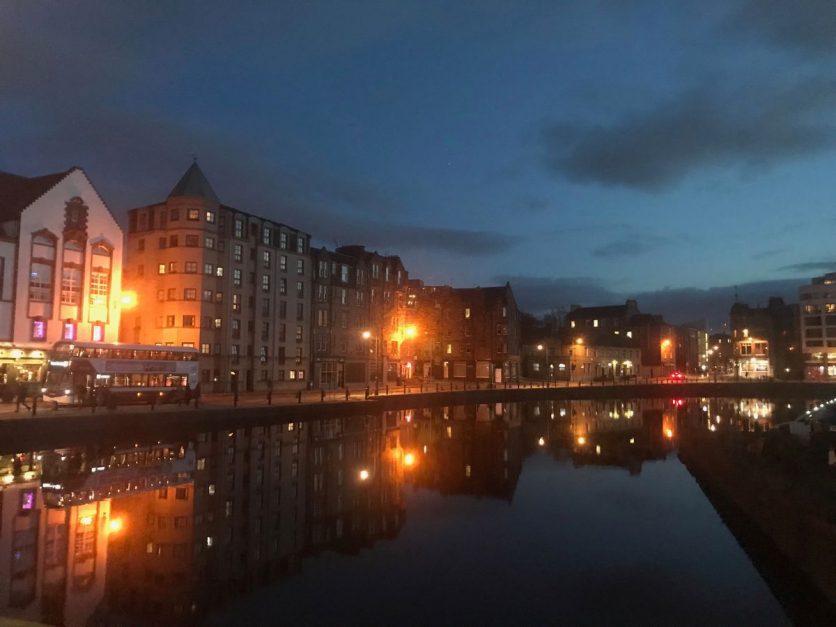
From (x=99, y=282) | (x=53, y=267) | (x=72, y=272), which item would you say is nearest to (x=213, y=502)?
(x=53, y=267)

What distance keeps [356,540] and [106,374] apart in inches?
1273

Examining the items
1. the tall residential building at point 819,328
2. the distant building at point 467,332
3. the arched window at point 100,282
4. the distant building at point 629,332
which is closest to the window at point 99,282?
the arched window at point 100,282

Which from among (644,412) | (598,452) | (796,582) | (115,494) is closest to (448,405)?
(644,412)

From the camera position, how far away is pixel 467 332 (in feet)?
360

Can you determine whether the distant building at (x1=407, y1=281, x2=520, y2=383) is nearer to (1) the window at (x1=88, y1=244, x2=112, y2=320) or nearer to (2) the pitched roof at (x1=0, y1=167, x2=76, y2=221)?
(1) the window at (x1=88, y1=244, x2=112, y2=320)

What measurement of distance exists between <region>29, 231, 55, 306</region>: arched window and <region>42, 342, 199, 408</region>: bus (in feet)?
36.6

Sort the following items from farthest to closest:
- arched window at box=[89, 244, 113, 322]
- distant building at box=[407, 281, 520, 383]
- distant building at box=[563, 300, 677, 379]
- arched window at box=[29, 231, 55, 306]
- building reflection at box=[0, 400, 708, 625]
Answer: distant building at box=[563, 300, 677, 379]
distant building at box=[407, 281, 520, 383]
arched window at box=[89, 244, 113, 322]
arched window at box=[29, 231, 55, 306]
building reflection at box=[0, 400, 708, 625]

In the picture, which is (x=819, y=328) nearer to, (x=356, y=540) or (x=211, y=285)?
(x=211, y=285)

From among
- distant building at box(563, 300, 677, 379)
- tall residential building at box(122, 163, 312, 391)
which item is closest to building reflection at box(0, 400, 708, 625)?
tall residential building at box(122, 163, 312, 391)

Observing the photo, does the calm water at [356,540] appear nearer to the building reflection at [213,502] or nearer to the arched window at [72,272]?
the building reflection at [213,502]

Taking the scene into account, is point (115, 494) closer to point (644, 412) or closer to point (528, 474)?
point (528, 474)

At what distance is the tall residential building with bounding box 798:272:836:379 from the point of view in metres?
134

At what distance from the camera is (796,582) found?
15562 millimetres

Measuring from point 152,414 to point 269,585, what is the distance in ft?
92.5
